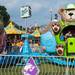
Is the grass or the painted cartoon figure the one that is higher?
the painted cartoon figure

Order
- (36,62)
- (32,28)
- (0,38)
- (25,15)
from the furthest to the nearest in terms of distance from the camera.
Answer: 1. (32,28)
2. (0,38)
3. (25,15)
4. (36,62)

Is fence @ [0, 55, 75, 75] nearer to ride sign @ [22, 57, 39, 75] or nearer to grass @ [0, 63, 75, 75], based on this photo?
grass @ [0, 63, 75, 75]

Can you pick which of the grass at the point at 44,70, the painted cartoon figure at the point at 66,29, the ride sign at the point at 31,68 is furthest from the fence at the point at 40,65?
the painted cartoon figure at the point at 66,29

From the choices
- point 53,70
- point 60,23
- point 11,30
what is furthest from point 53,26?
point 11,30

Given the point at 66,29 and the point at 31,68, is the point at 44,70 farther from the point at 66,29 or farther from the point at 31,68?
the point at 66,29

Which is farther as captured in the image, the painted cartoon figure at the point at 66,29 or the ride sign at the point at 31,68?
the painted cartoon figure at the point at 66,29

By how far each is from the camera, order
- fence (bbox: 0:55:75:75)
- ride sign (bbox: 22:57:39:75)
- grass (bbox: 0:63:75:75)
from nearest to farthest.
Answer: ride sign (bbox: 22:57:39:75)
fence (bbox: 0:55:75:75)
grass (bbox: 0:63:75:75)

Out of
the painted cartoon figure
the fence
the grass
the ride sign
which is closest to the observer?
the ride sign

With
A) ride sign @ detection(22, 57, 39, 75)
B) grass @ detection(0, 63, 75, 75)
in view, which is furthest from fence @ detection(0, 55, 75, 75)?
ride sign @ detection(22, 57, 39, 75)

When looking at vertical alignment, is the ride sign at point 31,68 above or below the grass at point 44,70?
above

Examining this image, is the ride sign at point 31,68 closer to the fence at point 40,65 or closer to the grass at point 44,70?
the fence at point 40,65

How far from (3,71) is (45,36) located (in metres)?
8.63

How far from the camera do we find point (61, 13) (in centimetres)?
2058

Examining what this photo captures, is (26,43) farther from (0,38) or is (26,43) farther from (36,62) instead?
(36,62)
